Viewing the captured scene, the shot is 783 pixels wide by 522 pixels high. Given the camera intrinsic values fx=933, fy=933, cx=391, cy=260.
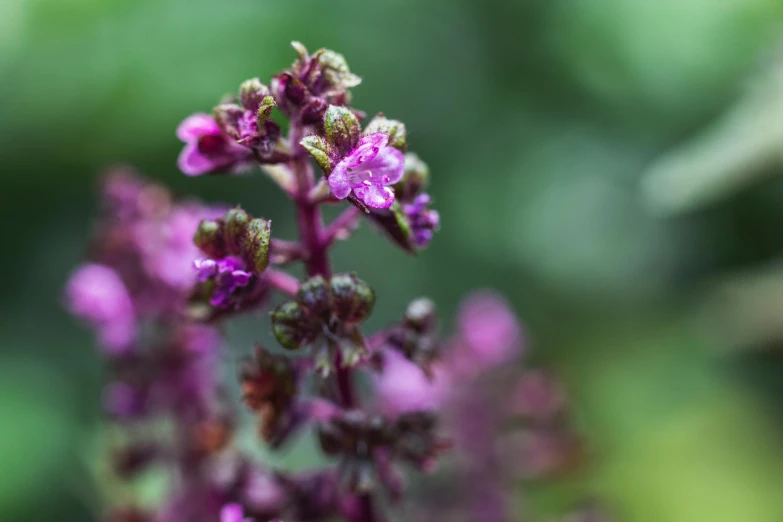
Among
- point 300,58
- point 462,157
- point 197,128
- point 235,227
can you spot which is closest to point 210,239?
point 235,227

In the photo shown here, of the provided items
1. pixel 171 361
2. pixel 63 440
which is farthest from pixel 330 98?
pixel 63 440

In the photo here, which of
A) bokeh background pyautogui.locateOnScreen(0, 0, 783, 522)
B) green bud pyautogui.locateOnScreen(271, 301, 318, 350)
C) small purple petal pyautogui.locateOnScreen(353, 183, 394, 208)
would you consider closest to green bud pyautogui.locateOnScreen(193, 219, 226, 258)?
green bud pyautogui.locateOnScreen(271, 301, 318, 350)

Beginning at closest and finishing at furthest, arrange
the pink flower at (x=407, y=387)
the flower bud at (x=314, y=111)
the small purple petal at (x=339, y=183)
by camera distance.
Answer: the small purple petal at (x=339, y=183), the flower bud at (x=314, y=111), the pink flower at (x=407, y=387)

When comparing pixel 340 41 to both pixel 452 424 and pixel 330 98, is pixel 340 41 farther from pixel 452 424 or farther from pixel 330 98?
pixel 330 98

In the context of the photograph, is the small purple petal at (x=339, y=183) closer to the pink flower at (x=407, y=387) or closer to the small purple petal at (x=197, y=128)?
the small purple petal at (x=197, y=128)

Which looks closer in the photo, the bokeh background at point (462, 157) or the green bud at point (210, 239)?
the green bud at point (210, 239)

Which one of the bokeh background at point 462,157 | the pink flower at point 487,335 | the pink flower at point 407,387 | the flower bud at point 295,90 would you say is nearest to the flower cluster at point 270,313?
the flower bud at point 295,90
